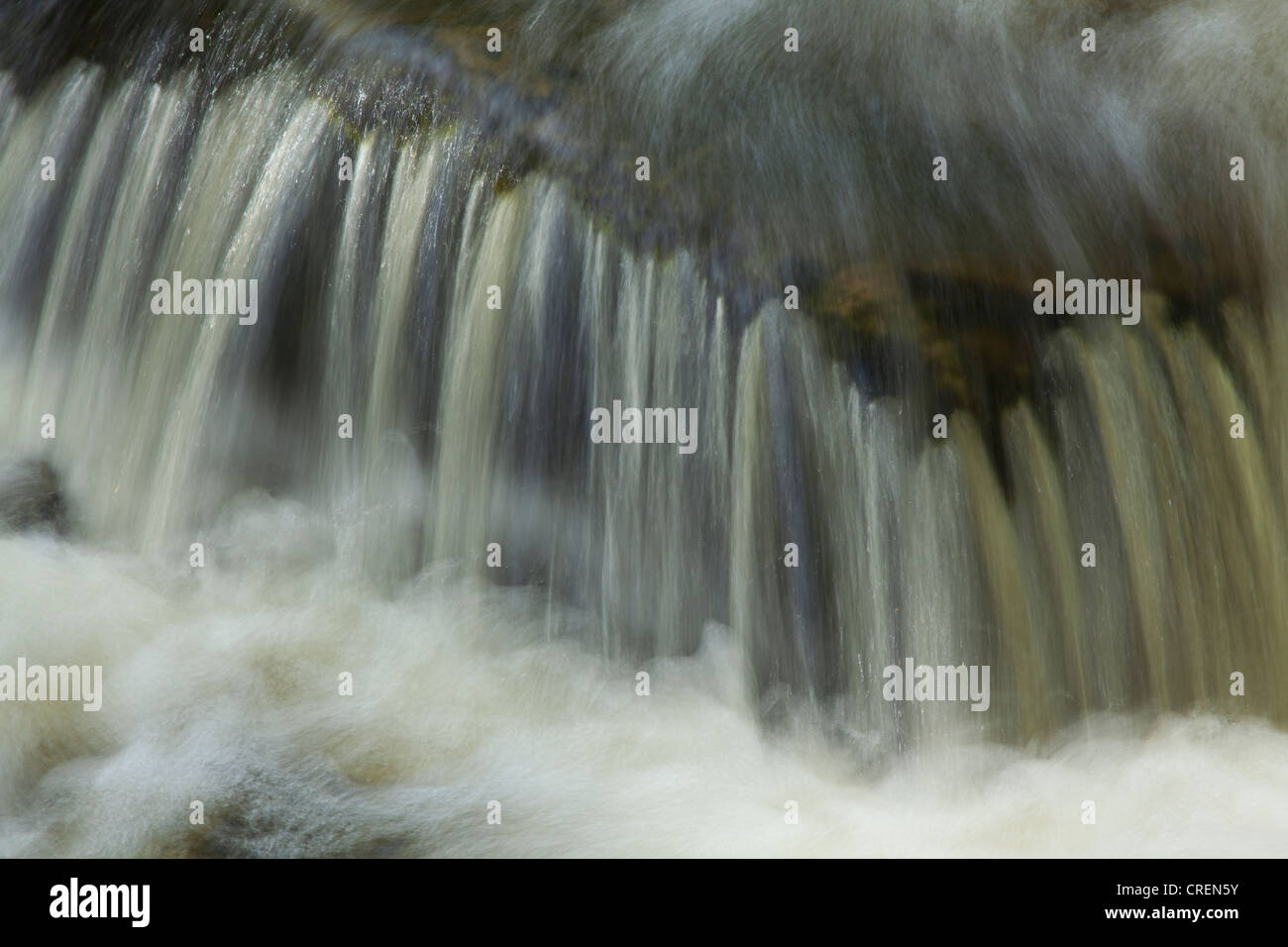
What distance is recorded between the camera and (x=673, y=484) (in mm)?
4660

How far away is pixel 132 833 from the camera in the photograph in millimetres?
3902

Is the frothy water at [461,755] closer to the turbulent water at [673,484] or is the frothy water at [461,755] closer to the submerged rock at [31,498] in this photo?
the turbulent water at [673,484]

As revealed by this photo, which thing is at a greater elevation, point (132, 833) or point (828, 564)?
point (828, 564)

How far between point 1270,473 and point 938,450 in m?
1.21

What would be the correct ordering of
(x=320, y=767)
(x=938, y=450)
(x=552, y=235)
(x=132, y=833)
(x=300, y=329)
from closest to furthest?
1. (x=132, y=833)
2. (x=320, y=767)
3. (x=938, y=450)
4. (x=552, y=235)
5. (x=300, y=329)

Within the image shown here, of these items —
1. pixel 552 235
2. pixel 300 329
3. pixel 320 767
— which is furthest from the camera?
pixel 300 329

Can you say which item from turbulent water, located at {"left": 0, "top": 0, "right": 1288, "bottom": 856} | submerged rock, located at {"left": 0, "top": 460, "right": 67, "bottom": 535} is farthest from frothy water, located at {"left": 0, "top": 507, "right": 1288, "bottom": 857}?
submerged rock, located at {"left": 0, "top": 460, "right": 67, "bottom": 535}

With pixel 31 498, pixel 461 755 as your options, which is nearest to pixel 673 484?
pixel 461 755

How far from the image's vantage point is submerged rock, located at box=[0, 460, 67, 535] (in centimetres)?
513

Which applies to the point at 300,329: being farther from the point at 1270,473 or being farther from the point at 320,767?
the point at 1270,473

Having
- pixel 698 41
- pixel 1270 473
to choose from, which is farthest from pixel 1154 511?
pixel 698 41

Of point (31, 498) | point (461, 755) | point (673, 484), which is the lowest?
point (461, 755)

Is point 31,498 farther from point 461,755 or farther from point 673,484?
point 673,484

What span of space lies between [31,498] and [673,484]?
257 centimetres
